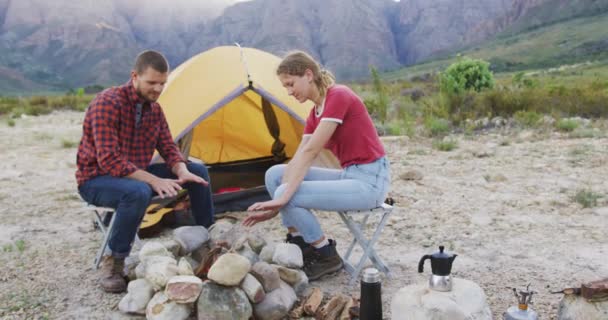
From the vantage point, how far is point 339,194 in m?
3.07

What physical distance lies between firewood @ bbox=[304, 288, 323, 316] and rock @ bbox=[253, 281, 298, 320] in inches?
3.7

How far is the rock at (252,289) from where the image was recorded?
2773mm

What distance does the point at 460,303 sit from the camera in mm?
2334

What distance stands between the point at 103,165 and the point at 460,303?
2.20 m

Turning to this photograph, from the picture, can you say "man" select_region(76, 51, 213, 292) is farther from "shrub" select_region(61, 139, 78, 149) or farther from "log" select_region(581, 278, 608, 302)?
"shrub" select_region(61, 139, 78, 149)

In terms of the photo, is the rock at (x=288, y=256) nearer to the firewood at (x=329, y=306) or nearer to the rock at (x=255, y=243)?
the rock at (x=255, y=243)

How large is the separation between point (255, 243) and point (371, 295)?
99cm

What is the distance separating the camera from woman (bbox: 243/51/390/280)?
3055 mm

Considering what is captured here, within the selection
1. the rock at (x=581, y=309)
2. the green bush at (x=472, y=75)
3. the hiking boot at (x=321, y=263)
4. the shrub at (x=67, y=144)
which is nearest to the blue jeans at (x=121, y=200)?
the hiking boot at (x=321, y=263)

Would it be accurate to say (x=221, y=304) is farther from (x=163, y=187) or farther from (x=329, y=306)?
(x=163, y=187)

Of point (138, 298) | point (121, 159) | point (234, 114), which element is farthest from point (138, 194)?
point (234, 114)

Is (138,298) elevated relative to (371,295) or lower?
lower

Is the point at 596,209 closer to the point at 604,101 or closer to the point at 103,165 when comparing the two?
the point at 103,165

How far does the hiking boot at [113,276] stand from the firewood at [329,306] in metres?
1.23
